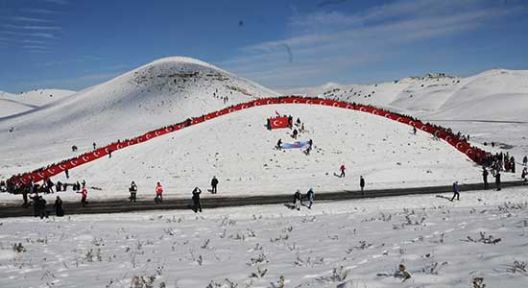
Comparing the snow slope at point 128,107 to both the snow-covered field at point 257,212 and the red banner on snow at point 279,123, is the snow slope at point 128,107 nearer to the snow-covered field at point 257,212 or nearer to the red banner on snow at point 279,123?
the snow-covered field at point 257,212

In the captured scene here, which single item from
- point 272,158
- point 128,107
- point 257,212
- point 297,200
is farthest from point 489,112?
point 257,212

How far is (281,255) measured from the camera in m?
9.80

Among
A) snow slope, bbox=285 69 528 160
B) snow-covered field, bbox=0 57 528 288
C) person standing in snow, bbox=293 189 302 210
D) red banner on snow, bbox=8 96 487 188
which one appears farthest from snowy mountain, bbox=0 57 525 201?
snow slope, bbox=285 69 528 160

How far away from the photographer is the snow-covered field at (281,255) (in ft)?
23.3

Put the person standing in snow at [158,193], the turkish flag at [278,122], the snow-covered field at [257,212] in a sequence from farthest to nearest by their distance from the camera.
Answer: the turkish flag at [278,122] < the person standing in snow at [158,193] < the snow-covered field at [257,212]

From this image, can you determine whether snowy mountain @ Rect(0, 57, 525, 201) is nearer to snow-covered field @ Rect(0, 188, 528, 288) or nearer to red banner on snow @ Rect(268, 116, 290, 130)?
red banner on snow @ Rect(268, 116, 290, 130)

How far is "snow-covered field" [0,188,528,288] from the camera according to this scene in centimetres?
709

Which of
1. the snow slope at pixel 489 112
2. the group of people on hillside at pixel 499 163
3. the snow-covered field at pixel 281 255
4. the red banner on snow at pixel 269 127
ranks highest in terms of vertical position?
the snow slope at pixel 489 112

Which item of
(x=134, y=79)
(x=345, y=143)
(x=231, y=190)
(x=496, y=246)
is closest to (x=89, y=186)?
(x=231, y=190)

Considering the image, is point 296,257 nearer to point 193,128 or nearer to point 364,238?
point 364,238

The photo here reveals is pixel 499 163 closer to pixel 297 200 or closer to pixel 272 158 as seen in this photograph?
pixel 272 158

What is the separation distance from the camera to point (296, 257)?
368 inches

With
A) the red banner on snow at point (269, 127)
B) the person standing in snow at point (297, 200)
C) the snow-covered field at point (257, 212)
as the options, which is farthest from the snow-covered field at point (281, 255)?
the red banner on snow at point (269, 127)

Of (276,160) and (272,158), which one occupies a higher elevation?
(272,158)
